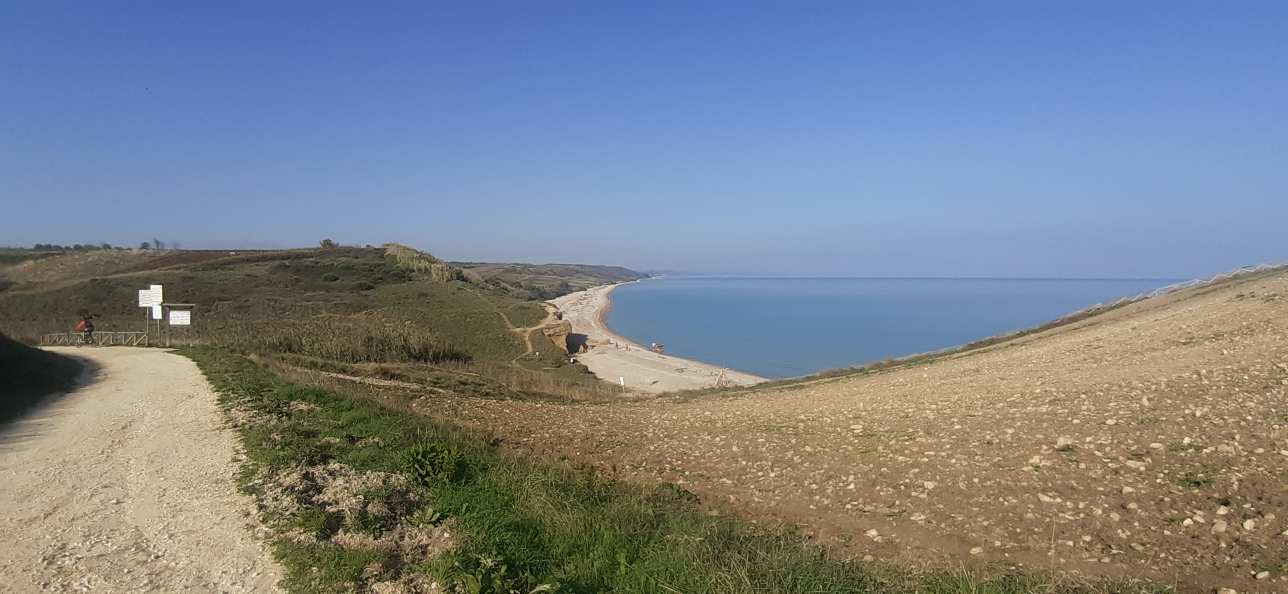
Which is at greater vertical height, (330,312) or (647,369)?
(330,312)

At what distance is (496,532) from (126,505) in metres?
3.87

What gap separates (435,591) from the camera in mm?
4848

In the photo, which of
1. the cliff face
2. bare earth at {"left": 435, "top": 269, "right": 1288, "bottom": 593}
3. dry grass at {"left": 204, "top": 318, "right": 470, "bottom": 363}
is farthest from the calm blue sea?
bare earth at {"left": 435, "top": 269, "right": 1288, "bottom": 593}

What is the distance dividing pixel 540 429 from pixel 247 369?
871 cm

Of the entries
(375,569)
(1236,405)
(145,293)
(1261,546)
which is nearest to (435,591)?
(375,569)

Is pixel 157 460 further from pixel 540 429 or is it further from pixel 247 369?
pixel 247 369

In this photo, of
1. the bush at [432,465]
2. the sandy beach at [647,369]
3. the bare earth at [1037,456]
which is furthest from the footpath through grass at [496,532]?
the sandy beach at [647,369]

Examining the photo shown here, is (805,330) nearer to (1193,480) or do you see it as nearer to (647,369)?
(647,369)

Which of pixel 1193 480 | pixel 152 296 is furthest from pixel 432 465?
pixel 152 296

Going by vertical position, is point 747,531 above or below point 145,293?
below

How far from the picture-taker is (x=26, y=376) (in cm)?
1384

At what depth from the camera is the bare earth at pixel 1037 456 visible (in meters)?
5.78

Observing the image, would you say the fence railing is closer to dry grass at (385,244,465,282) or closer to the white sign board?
the white sign board

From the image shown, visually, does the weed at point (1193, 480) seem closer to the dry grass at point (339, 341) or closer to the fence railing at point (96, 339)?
the dry grass at point (339, 341)
